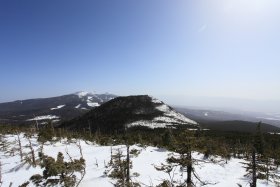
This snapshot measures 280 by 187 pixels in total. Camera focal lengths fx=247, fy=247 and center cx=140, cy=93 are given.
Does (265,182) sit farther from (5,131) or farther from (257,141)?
(5,131)

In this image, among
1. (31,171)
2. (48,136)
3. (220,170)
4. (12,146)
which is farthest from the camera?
(48,136)

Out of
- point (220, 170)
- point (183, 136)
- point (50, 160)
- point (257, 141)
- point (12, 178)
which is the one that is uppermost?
point (183, 136)

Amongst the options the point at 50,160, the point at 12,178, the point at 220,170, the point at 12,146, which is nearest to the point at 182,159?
the point at 50,160

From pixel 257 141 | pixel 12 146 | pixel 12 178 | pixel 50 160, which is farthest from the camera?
pixel 12 146

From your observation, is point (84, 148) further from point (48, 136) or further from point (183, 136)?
point (183, 136)

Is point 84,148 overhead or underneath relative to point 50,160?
underneath

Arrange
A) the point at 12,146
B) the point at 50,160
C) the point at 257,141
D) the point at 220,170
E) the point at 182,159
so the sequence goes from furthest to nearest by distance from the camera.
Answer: the point at 12,146 → the point at 220,170 → the point at 50,160 → the point at 257,141 → the point at 182,159

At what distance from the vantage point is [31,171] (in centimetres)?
6016

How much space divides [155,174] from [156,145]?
43.2 meters

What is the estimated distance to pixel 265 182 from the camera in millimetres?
62500

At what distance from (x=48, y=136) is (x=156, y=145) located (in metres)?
44.4

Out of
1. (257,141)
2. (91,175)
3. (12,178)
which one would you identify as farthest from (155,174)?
(257,141)

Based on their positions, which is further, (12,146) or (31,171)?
(12,146)

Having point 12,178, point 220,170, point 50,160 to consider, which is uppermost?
point 50,160
